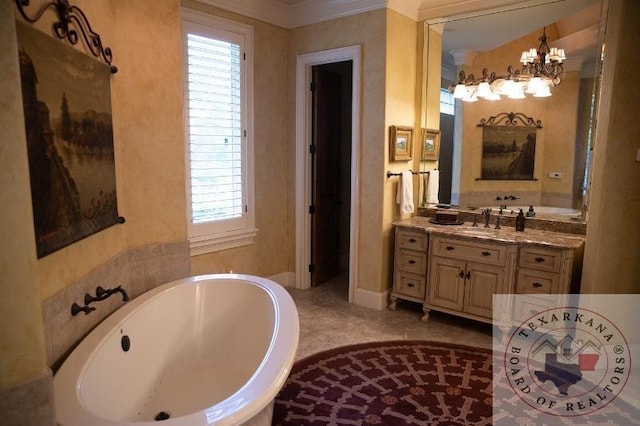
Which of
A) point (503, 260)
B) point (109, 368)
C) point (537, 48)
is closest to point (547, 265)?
point (503, 260)

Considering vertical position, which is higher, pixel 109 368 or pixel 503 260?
pixel 503 260

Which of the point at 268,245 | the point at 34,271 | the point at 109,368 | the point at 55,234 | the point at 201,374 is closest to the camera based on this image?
the point at 34,271

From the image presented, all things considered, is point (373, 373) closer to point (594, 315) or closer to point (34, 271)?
point (594, 315)

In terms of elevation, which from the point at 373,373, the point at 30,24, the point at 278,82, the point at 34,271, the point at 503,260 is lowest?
the point at 373,373

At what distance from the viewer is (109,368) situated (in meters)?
2.01

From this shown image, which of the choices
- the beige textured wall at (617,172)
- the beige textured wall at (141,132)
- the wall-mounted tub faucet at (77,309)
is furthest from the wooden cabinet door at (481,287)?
the wall-mounted tub faucet at (77,309)

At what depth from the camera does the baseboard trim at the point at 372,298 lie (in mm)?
4062

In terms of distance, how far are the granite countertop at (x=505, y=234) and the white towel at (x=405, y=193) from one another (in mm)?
154

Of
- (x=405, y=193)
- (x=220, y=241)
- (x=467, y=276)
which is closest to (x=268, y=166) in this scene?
(x=220, y=241)

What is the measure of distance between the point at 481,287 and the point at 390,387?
4.11 ft

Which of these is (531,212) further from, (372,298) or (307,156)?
A: (307,156)

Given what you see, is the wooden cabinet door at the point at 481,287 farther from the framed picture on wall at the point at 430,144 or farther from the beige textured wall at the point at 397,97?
the framed picture on wall at the point at 430,144

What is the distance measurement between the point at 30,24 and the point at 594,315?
3.80 m

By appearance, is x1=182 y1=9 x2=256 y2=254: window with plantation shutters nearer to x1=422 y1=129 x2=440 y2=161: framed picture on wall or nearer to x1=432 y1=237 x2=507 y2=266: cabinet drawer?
x1=422 y1=129 x2=440 y2=161: framed picture on wall
